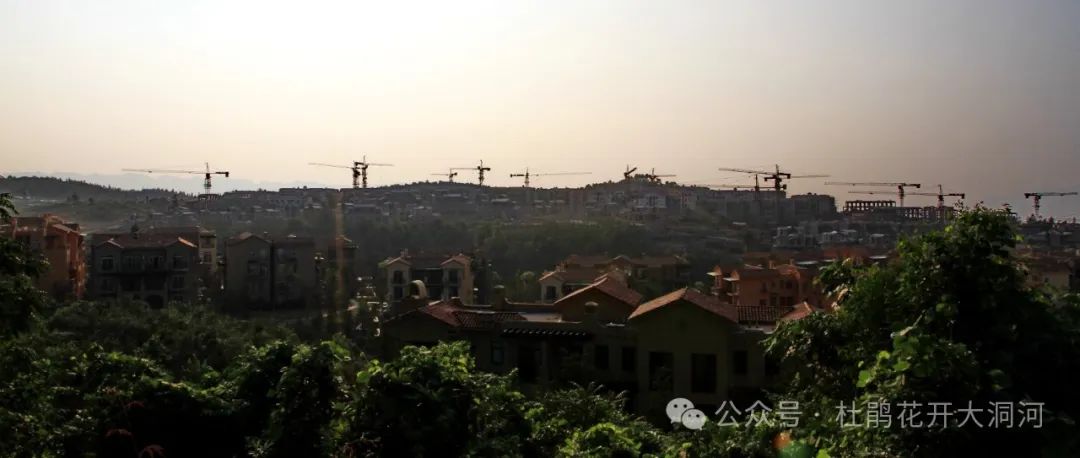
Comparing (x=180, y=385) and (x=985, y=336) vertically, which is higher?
(x=985, y=336)

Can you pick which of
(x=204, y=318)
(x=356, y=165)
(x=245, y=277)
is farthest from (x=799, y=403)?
(x=356, y=165)

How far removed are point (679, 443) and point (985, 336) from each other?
273 centimetres

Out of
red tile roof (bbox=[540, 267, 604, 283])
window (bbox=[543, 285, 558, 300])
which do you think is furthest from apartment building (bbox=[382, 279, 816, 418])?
window (bbox=[543, 285, 558, 300])

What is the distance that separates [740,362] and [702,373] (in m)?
0.78

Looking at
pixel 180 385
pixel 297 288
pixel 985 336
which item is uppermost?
pixel 985 336

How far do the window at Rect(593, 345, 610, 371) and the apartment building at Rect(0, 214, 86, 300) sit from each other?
27.9 m

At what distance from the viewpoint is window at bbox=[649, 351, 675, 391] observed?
17953mm

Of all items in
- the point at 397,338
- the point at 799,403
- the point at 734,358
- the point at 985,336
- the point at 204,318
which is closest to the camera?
the point at 985,336

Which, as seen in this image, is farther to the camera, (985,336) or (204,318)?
(204,318)

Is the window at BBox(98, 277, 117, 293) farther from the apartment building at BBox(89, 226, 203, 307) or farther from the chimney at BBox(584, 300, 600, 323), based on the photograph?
the chimney at BBox(584, 300, 600, 323)

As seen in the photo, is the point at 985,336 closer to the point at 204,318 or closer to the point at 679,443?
the point at 679,443

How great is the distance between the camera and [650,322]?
18.2 meters

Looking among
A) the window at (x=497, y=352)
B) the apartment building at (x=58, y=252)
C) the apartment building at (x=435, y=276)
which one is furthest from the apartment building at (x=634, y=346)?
the apartment building at (x=58, y=252)

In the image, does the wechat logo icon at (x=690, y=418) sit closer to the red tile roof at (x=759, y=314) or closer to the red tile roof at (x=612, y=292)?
the red tile roof at (x=759, y=314)
